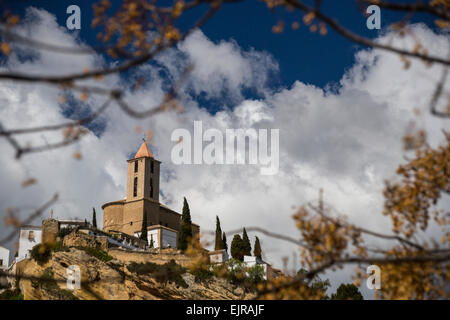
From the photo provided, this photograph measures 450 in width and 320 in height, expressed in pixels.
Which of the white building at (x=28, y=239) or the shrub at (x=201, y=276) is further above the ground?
the white building at (x=28, y=239)

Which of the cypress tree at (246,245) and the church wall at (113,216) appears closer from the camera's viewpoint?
the cypress tree at (246,245)

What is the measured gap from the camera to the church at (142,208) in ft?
196

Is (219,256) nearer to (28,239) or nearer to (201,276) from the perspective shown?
(201,276)

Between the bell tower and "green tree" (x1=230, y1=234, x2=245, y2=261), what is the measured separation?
17.4 metres

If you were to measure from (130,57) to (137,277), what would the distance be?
3576 centimetres

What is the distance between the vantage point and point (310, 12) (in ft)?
17.5

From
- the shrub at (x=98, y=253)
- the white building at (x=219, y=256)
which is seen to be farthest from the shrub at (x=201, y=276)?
the shrub at (x=98, y=253)

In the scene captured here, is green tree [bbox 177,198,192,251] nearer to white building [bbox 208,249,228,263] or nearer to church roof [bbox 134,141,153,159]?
white building [bbox 208,249,228,263]

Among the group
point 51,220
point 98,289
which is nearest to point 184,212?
point 51,220

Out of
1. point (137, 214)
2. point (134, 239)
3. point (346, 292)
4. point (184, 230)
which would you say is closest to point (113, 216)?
point (137, 214)

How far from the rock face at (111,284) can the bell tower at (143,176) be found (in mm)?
22735

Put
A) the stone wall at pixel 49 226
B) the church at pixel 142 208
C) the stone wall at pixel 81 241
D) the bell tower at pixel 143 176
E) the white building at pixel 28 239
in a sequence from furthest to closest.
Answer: the bell tower at pixel 143 176, the church at pixel 142 208, the white building at pixel 28 239, the stone wall at pixel 49 226, the stone wall at pixel 81 241

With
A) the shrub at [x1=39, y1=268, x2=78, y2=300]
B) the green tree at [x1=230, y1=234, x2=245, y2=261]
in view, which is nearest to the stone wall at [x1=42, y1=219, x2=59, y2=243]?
the shrub at [x1=39, y1=268, x2=78, y2=300]

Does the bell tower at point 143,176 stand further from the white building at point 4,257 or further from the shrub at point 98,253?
the shrub at point 98,253
